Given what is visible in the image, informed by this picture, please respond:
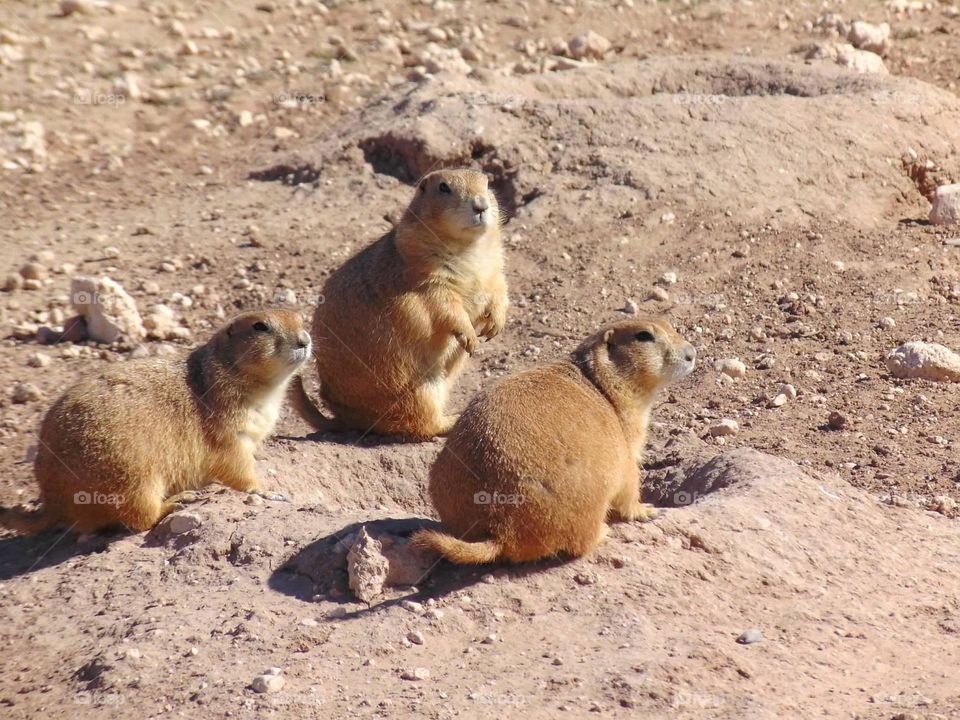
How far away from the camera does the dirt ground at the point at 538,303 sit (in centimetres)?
555

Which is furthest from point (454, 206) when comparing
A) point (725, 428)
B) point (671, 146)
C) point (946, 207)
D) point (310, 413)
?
point (946, 207)

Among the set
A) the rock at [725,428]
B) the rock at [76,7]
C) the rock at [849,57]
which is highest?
the rock at [849,57]

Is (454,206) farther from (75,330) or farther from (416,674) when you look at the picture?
(416,674)

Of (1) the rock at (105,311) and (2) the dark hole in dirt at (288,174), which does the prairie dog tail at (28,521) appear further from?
(2) the dark hole in dirt at (288,174)

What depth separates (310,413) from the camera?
8.52m

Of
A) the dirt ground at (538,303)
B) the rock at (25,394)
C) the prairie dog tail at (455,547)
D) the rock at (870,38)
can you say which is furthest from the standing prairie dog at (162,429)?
the rock at (870,38)

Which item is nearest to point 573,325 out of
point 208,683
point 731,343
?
point 731,343

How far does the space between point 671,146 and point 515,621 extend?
7185 mm

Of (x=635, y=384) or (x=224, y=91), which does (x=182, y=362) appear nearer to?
(x=635, y=384)

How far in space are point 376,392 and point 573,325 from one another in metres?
2.44

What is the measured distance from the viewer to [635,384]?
6.81 meters

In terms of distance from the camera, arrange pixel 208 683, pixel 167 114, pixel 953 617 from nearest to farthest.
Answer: pixel 208 683 → pixel 953 617 → pixel 167 114

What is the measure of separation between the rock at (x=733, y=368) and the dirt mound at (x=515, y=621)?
6.93 feet

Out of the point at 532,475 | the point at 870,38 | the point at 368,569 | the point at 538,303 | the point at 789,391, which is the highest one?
the point at 870,38
